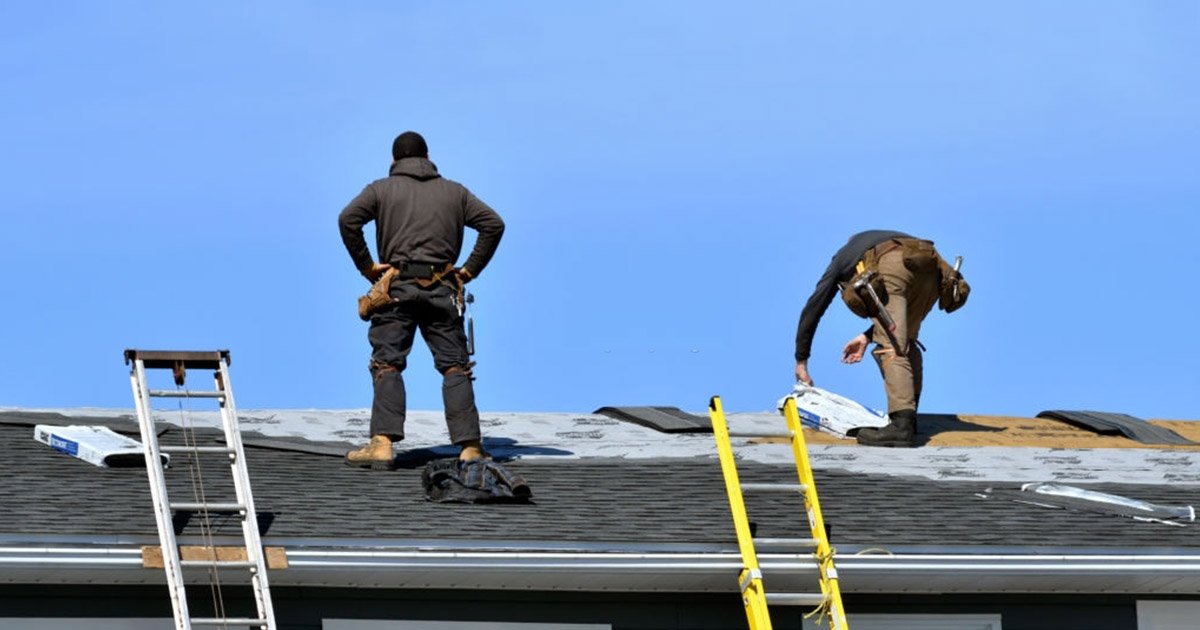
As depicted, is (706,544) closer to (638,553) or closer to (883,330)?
(638,553)

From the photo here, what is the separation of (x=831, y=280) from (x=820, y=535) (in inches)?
196

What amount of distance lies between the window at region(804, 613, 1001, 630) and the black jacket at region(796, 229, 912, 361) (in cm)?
451

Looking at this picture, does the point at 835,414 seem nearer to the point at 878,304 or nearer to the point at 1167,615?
the point at 878,304

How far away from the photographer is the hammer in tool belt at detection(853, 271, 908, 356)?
15.7 m

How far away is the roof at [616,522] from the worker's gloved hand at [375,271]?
1.19 metres

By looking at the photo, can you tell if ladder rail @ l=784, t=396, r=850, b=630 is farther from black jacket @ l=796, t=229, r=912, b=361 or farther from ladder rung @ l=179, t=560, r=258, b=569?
black jacket @ l=796, t=229, r=912, b=361

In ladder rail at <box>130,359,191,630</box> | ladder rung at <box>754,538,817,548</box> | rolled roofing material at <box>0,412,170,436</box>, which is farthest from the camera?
rolled roofing material at <box>0,412,170,436</box>

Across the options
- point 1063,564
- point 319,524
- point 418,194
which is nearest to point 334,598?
point 319,524

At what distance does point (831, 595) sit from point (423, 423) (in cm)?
506

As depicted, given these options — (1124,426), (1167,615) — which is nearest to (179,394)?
(1167,615)

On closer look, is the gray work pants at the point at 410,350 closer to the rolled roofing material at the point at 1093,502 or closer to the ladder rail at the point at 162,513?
the ladder rail at the point at 162,513

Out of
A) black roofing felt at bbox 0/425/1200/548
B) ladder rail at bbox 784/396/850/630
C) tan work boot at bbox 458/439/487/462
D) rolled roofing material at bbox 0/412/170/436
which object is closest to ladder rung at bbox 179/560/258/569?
black roofing felt at bbox 0/425/1200/548

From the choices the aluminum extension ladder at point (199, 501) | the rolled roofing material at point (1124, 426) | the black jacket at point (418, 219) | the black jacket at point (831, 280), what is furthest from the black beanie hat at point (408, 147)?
the rolled roofing material at point (1124, 426)

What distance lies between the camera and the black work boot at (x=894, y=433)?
1529 cm
